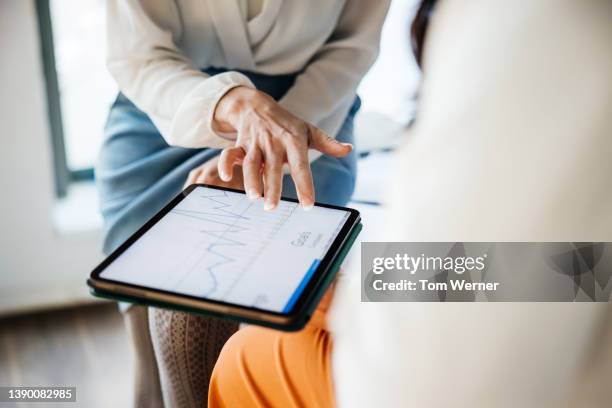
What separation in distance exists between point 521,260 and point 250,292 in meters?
0.21

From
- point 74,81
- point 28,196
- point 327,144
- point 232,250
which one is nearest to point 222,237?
point 232,250

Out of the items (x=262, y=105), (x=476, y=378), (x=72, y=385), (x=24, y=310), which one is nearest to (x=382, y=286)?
(x=476, y=378)

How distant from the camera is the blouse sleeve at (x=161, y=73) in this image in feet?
2.38

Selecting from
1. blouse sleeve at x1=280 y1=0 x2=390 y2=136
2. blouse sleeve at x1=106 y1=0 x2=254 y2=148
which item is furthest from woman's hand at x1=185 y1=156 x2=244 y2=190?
blouse sleeve at x1=280 y1=0 x2=390 y2=136

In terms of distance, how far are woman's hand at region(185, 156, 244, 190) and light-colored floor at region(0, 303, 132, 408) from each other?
0.65 metres

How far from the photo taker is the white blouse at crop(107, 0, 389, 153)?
2.50 ft

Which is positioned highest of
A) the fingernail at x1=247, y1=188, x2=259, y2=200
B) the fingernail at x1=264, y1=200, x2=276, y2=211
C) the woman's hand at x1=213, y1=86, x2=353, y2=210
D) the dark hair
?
the dark hair

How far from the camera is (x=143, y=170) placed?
0.86 meters

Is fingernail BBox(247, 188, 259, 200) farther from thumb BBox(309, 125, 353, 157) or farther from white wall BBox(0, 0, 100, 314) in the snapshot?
white wall BBox(0, 0, 100, 314)

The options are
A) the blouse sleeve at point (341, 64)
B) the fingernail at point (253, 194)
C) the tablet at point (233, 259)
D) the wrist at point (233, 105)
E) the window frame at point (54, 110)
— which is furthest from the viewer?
the window frame at point (54, 110)

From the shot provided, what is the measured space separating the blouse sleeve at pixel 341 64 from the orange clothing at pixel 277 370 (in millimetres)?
310

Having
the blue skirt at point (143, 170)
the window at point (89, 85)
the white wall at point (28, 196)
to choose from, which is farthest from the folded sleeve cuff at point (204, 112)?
the white wall at point (28, 196)

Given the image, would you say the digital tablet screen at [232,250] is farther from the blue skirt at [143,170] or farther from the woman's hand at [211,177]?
the blue skirt at [143,170]

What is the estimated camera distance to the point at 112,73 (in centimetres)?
83
